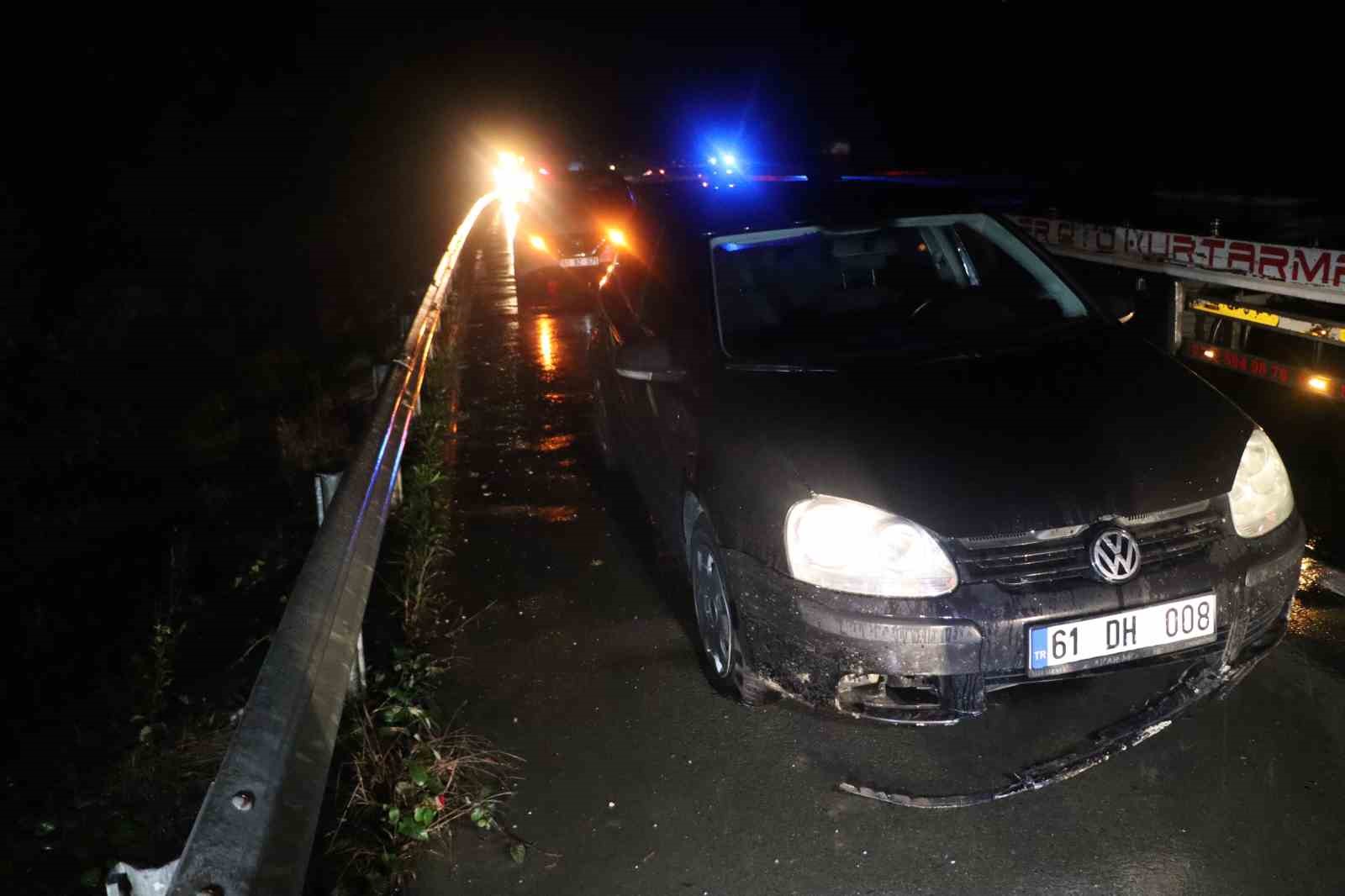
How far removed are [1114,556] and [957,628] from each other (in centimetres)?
51

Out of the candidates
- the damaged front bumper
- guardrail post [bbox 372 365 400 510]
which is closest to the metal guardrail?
the damaged front bumper

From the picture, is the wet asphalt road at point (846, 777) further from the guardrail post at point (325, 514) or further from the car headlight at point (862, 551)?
the car headlight at point (862, 551)

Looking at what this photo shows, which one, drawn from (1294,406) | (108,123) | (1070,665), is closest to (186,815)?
(1070,665)

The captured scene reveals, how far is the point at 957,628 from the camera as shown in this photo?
332 centimetres

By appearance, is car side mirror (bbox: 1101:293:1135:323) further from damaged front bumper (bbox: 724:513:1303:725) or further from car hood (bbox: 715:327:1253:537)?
damaged front bumper (bbox: 724:513:1303:725)

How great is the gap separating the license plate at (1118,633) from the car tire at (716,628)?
2.97 ft

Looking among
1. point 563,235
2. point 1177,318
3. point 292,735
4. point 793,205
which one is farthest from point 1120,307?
point 563,235

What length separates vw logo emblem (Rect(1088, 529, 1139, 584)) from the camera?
11.0 feet

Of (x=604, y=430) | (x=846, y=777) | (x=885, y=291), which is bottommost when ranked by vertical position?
(x=846, y=777)

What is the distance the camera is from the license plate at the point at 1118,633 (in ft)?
10.9

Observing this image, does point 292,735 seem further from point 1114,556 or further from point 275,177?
point 275,177

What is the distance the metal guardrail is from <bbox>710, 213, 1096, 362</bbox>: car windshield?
64.2 inches

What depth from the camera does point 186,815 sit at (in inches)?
143

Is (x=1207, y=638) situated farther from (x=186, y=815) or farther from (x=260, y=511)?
(x=260, y=511)
